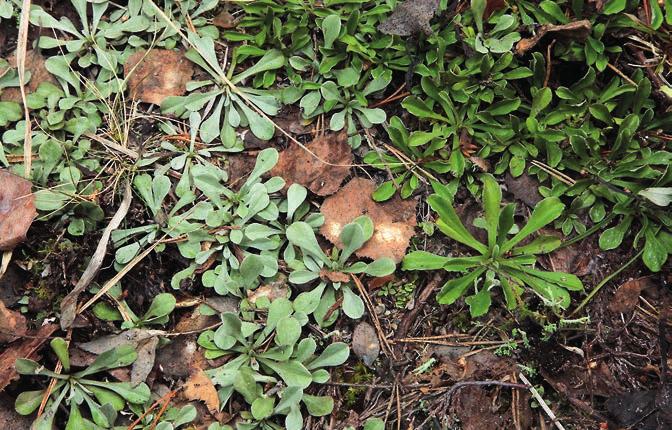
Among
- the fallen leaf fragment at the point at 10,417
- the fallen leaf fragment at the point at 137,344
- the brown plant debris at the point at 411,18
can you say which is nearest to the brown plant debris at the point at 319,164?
the brown plant debris at the point at 411,18

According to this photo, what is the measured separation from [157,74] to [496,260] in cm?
181

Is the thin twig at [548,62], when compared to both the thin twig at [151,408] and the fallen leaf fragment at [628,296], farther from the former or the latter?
the thin twig at [151,408]

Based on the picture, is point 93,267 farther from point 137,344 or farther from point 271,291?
point 271,291

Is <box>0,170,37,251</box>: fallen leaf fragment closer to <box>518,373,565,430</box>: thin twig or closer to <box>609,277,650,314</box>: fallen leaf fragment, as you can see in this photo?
<box>518,373,565,430</box>: thin twig

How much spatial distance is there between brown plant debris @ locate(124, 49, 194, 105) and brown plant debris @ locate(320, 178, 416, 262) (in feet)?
3.12

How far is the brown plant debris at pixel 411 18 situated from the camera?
2801 mm

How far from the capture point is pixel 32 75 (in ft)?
10.0

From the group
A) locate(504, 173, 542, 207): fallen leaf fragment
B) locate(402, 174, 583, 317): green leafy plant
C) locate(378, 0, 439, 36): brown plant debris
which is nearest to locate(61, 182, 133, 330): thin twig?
locate(402, 174, 583, 317): green leafy plant

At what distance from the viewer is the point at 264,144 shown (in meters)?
2.96

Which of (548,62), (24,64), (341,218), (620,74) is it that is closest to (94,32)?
(24,64)

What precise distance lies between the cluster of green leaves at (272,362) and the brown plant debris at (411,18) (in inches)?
51.4

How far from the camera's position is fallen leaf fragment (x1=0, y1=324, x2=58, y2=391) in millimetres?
2486

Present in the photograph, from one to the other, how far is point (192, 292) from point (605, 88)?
6.68 ft

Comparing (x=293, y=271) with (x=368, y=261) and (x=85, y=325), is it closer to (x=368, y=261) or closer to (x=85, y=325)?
(x=368, y=261)
